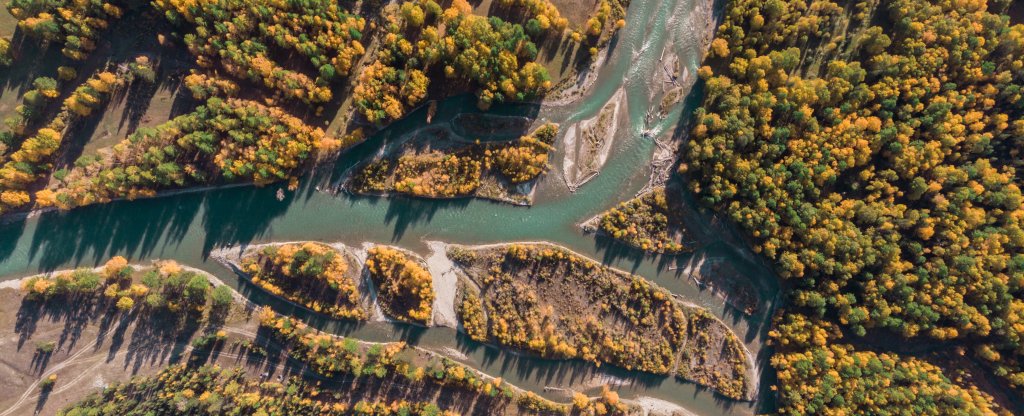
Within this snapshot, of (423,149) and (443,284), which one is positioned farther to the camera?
(443,284)

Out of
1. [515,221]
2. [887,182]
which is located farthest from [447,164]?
[887,182]

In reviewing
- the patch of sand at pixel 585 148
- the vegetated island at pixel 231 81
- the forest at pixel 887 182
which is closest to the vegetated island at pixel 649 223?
the forest at pixel 887 182

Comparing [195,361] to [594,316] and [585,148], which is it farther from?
[585,148]

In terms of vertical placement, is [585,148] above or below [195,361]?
above

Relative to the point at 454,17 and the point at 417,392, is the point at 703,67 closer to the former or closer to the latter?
the point at 454,17

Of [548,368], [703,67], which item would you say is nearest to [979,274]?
[703,67]

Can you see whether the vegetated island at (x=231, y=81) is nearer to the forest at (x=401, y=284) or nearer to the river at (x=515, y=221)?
the river at (x=515, y=221)
